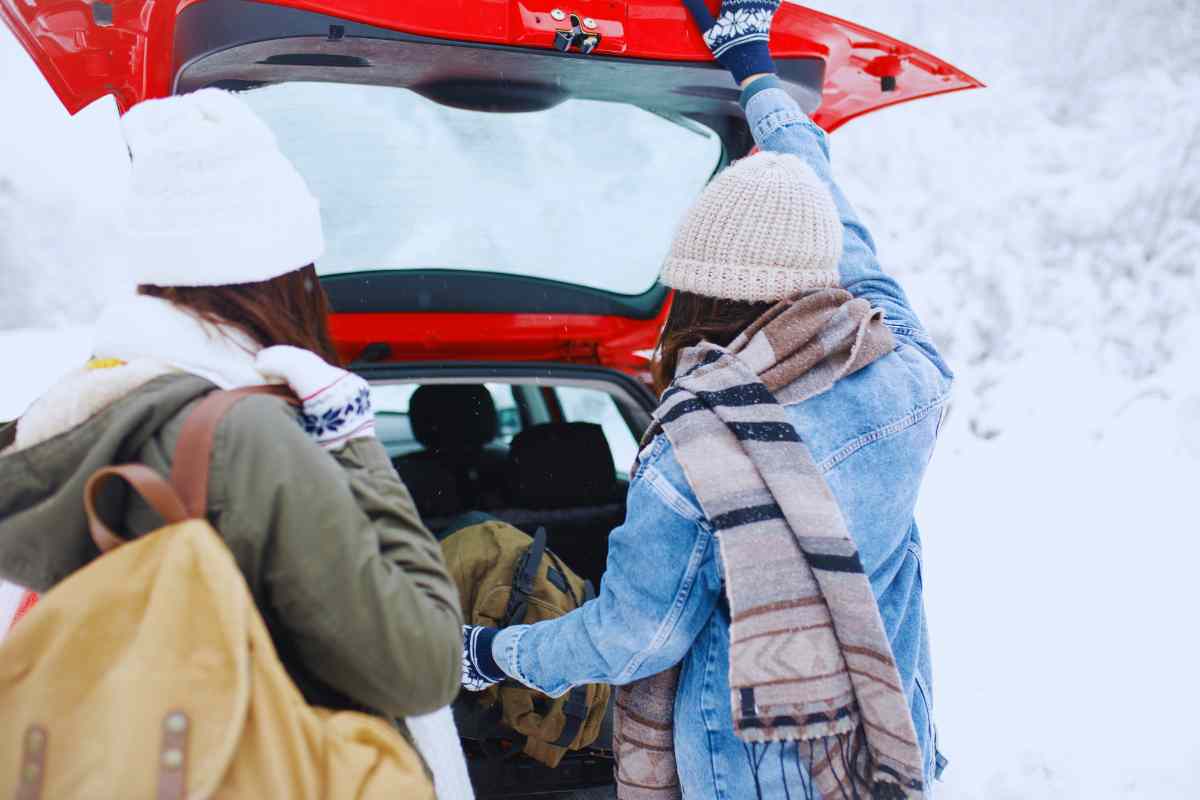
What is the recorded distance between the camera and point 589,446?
2562mm

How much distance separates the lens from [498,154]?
2.09 m

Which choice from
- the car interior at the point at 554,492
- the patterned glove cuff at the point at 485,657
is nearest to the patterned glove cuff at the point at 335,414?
the patterned glove cuff at the point at 485,657

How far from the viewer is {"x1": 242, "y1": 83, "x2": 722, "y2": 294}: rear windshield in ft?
6.26

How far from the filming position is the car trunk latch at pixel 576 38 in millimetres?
1508

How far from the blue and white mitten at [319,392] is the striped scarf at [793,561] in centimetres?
43

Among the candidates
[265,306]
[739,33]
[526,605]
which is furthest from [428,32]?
[526,605]

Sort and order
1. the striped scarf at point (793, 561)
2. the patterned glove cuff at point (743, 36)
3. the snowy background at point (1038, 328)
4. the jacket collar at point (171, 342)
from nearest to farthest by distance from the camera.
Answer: the jacket collar at point (171, 342), the striped scarf at point (793, 561), the patterned glove cuff at point (743, 36), the snowy background at point (1038, 328)

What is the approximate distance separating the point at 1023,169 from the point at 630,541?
619 centimetres

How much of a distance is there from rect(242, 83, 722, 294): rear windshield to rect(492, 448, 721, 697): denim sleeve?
43.3 inches

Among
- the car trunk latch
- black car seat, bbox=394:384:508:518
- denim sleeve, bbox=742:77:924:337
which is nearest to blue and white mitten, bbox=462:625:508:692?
denim sleeve, bbox=742:77:924:337

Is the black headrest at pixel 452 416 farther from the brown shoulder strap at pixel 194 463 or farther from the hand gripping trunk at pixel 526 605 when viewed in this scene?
the brown shoulder strap at pixel 194 463

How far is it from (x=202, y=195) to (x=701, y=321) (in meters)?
0.69

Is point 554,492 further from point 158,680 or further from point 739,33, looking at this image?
point 158,680

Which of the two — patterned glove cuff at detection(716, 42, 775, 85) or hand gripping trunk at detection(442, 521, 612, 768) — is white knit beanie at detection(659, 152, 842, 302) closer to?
patterned glove cuff at detection(716, 42, 775, 85)
